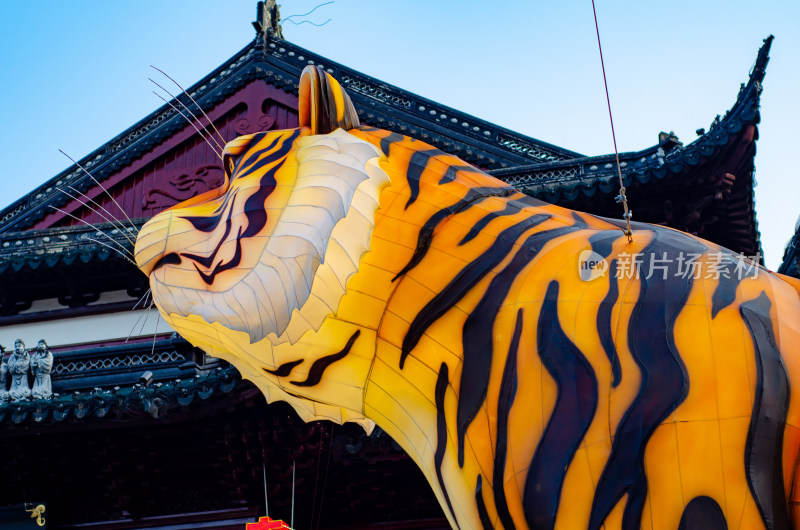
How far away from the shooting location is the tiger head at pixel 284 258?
2.50m

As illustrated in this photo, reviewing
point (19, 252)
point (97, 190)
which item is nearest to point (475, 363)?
point (19, 252)

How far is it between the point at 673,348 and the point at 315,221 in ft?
3.49

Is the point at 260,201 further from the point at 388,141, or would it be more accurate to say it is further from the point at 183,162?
the point at 183,162

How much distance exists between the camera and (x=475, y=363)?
7.86 feet

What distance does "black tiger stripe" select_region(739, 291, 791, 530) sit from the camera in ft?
6.36

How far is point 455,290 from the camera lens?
2498 mm

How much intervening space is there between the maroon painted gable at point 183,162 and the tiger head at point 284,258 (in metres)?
7.75

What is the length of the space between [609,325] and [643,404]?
0.24 meters

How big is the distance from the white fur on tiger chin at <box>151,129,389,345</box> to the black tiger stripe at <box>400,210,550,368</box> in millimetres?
241

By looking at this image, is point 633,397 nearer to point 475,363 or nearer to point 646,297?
point 646,297

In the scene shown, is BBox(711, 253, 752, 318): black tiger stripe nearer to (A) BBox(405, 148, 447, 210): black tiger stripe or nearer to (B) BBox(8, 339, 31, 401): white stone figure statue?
(A) BBox(405, 148, 447, 210): black tiger stripe

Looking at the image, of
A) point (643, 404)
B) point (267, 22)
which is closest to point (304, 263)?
point (643, 404)

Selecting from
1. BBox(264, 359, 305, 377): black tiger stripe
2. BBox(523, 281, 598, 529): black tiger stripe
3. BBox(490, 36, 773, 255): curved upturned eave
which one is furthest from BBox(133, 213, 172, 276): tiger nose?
BBox(490, 36, 773, 255): curved upturned eave

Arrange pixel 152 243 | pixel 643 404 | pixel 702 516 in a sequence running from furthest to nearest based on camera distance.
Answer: pixel 152 243, pixel 643 404, pixel 702 516
